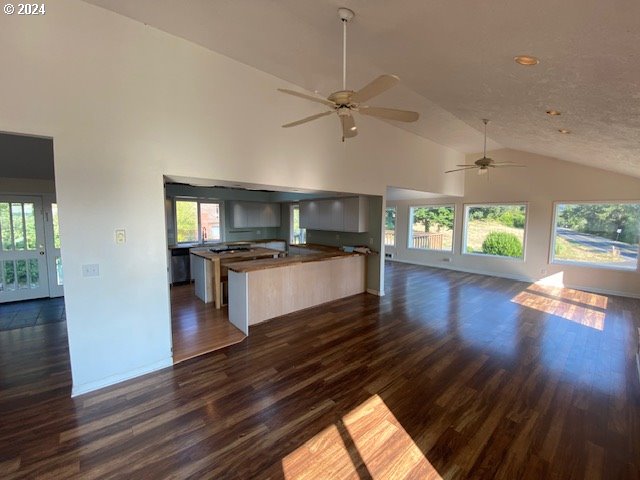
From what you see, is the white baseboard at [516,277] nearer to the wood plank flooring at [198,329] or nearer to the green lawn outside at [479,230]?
the green lawn outside at [479,230]

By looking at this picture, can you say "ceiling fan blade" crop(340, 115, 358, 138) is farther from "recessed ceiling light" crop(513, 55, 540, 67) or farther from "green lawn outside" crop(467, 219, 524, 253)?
"green lawn outside" crop(467, 219, 524, 253)

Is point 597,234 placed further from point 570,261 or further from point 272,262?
point 272,262

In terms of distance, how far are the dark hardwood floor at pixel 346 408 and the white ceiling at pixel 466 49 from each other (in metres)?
2.56

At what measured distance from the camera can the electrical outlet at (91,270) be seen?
2.52 meters

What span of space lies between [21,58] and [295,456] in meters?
3.57

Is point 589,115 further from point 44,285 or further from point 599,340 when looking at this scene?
point 44,285

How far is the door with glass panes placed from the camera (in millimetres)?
4973

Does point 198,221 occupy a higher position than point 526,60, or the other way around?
point 526,60

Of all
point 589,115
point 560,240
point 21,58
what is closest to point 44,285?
point 21,58

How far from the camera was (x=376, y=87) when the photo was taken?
6.22 ft

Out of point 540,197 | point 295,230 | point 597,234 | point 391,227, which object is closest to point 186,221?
point 295,230

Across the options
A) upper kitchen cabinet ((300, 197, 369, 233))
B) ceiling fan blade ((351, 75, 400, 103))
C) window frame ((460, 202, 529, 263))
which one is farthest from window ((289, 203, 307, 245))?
ceiling fan blade ((351, 75, 400, 103))

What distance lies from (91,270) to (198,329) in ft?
5.69

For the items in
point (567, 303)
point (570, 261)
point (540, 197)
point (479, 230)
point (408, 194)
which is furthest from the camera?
point (479, 230)
